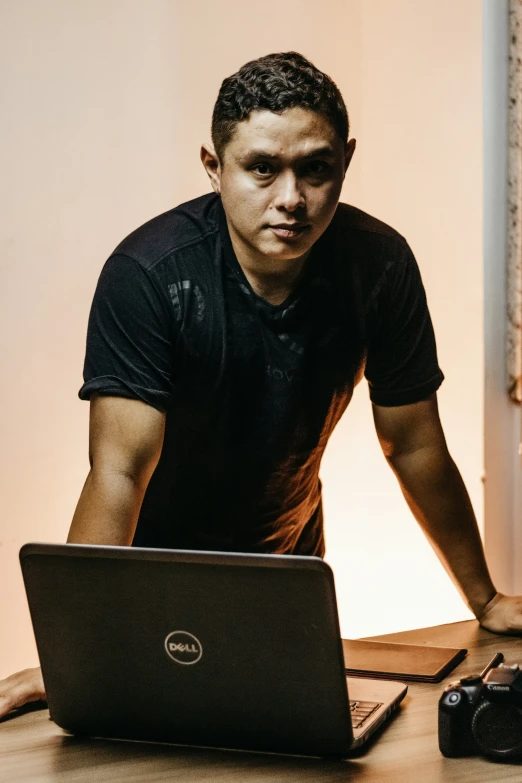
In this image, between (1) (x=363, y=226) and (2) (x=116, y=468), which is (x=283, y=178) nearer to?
(1) (x=363, y=226)

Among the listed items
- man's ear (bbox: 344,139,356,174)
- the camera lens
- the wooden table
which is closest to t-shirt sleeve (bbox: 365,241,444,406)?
man's ear (bbox: 344,139,356,174)

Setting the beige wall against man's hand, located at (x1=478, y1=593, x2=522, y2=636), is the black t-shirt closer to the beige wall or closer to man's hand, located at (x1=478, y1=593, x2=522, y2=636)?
man's hand, located at (x1=478, y1=593, x2=522, y2=636)

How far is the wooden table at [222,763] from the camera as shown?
1139 mm

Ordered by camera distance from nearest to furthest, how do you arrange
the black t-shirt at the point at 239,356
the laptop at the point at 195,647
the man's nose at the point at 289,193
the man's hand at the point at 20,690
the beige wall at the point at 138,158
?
the laptop at the point at 195,647 → the man's hand at the point at 20,690 → the man's nose at the point at 289,193 → the black t-shirt at the point at 239,356 → the beige wall at the point at 138,158

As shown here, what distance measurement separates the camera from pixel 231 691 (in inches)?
45.7

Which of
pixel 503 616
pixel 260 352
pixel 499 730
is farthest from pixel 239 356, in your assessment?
pixel 499 730

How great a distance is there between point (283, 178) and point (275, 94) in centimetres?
13

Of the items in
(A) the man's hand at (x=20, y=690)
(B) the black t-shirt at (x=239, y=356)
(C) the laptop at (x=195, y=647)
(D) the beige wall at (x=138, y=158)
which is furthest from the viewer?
(D) the beige wall at (x=138, y=158)

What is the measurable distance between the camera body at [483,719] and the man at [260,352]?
0.50 metres

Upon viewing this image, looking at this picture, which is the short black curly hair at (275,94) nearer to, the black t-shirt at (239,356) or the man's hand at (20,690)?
the black t-shirt at (239,356)

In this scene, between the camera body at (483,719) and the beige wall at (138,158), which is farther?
the beige wall at (138,158)

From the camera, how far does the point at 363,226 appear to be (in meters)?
1.89

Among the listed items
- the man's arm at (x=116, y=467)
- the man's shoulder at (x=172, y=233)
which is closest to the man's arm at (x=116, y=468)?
the man's arm at (x=116, y=467)

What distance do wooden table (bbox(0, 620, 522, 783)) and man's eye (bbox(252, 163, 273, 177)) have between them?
0.80 m
